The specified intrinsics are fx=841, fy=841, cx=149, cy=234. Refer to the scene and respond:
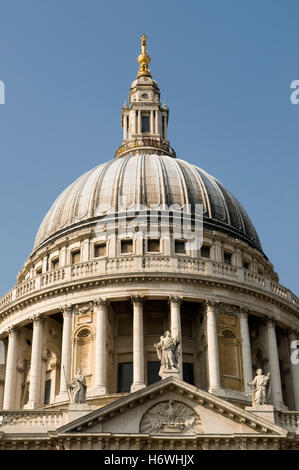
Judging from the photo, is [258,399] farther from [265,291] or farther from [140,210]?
[140,210]

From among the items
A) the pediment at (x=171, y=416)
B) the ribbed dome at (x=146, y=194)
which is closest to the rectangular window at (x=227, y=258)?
the ribbed dome at (x=146, y=194)

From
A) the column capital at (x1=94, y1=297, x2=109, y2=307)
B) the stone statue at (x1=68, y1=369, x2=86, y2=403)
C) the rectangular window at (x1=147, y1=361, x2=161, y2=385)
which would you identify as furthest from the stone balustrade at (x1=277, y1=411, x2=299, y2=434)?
the column capital at (x1=94, y1=297, x2=109, y2=307)

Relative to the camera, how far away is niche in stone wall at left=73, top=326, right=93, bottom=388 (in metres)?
50.8

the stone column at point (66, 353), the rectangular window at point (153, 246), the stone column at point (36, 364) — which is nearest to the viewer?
the stone column at point (66, 353)

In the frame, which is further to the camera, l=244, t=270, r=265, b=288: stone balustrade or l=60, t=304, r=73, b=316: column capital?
l=244, t=270, r=265, b=288: stone balustrade

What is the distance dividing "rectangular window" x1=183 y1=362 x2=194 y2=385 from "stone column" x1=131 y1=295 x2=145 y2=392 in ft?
11.6

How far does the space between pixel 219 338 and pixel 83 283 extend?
907cm

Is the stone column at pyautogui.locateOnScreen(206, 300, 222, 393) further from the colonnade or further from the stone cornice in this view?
the stone cornice

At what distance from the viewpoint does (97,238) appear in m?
57.3

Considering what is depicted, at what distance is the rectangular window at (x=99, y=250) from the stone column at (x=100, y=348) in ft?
19.1

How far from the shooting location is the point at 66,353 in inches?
1992

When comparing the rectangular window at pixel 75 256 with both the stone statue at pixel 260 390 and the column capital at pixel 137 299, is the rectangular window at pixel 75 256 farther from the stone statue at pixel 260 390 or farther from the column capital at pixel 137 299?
the stone statue at pixel 260 390

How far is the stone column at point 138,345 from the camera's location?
159ft
